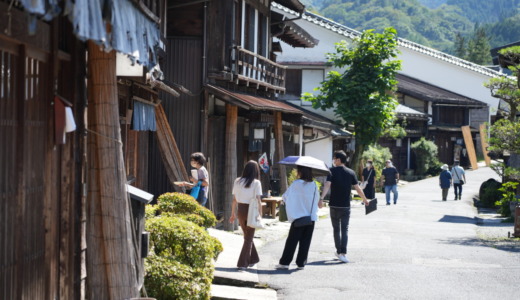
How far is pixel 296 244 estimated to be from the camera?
44.3 ft

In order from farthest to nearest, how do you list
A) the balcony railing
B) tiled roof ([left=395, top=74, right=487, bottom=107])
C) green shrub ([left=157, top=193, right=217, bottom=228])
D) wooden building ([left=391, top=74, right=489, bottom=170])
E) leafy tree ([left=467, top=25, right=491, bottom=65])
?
leafy tree ([left=467, top=25, right=491, bottom=65]) → wooden building ([left=391, top=74, right=489, bottom=170]) → tiled roof ([left=395, top=74, right=487, bottom=107]) → the balcony railing → green shrub ([left=157, top=193, right=217, bottom=228])

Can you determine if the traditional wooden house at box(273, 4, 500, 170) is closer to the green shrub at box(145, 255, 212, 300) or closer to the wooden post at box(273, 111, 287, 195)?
the wooden post at box(273, 111, 287, 195)

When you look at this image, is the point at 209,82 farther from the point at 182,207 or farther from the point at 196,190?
the point at 182,207

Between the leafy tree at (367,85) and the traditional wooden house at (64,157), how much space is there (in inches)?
1043

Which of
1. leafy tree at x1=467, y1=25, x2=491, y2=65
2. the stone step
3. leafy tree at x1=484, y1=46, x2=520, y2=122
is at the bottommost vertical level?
the stone step

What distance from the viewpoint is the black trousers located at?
13.5 metres

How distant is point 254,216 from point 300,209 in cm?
101

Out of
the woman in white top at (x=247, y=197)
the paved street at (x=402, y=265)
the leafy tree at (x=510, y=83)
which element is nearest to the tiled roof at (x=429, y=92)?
the paved street at (x=402, y=265)

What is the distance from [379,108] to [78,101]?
27.1 m

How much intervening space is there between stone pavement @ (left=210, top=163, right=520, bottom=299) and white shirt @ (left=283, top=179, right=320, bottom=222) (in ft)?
3.47

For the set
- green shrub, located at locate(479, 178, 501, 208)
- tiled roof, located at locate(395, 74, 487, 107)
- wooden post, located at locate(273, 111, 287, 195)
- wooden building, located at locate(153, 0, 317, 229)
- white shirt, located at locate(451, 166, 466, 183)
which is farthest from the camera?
tiled roof, located at locate(395, 74, 487, 107)

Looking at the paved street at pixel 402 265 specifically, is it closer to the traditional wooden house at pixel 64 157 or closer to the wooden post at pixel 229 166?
the wooden post at pixel 229 166

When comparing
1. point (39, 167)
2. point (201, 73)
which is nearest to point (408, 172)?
point (201, 73)

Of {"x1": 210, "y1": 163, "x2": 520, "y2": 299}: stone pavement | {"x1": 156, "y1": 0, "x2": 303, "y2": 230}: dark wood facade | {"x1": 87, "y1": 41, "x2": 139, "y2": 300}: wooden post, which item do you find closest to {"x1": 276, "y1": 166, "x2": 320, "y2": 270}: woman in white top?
{"x1": 210, "y1": 163, "x2": 520, "y2": 299}: stone pavement
